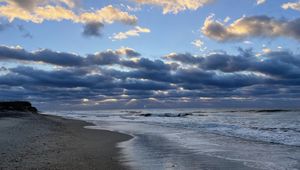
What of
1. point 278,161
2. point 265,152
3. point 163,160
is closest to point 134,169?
point 163,160

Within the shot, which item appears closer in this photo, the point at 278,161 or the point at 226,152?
the point at 278,161

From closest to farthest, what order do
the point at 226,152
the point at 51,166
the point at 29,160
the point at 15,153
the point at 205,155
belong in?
1. the point at 51,166
2. the point at 29,160
3. the point at 15,153
4. the point at 205,155
5. the point at 226,152

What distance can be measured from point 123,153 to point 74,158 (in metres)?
3.20

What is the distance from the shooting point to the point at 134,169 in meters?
11.7

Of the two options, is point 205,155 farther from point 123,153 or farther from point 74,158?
point 74,158

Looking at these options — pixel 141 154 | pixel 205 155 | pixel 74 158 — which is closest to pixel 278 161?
pixel 205 155

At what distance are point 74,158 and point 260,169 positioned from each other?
7.28 m

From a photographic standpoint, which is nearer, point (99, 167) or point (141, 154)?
point (99, 167)

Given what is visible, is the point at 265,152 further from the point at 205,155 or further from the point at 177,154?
the point at 177,154

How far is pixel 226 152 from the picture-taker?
16.5m

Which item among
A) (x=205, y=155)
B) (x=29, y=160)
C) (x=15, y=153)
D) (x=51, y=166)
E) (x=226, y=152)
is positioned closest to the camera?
(x=51, y=166)

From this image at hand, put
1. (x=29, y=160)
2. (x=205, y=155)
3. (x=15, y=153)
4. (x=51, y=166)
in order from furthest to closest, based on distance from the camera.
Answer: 1. (x=205, y=155)
2. (x=15, y=153)
3. (x=29, y=160)
4. (x=51, y=166)

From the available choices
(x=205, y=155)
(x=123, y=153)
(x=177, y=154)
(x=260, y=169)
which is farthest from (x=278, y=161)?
(x=123, y=153)

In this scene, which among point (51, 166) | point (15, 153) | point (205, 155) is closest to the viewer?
point (51, 166)
